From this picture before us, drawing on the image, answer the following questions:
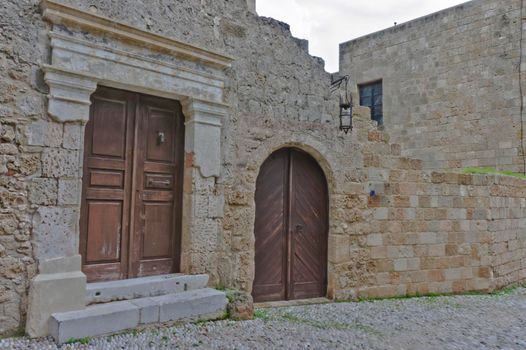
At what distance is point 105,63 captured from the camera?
3.95m

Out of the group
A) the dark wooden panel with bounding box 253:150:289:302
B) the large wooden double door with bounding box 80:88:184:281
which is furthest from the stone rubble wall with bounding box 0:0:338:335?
the dark wooden panel with bounding box 253:150:289:302

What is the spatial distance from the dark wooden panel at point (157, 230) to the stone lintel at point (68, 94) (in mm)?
1125

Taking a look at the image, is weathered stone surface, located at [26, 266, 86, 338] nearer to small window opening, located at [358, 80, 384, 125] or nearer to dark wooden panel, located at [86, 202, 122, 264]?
dark wooden panel, located at [86, 202, 122, 264]

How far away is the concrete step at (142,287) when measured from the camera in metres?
3.84

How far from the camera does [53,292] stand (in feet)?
11.6

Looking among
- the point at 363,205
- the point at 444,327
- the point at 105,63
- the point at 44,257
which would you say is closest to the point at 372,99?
the point at 363,205

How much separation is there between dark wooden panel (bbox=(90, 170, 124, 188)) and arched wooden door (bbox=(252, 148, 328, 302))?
67.0 inches

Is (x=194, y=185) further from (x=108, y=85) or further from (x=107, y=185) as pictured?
(x=108, y=85)

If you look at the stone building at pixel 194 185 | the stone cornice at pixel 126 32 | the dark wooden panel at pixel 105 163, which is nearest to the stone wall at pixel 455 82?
the stone building at pixel 194 185

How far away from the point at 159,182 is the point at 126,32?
1482mm

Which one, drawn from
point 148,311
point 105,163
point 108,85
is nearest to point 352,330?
point 148,311

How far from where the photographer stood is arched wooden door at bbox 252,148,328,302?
5301 millimetres

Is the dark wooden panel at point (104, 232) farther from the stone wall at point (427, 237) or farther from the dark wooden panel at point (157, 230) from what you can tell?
the stone wall at point (427, 237)

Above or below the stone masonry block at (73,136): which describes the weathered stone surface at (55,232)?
below
